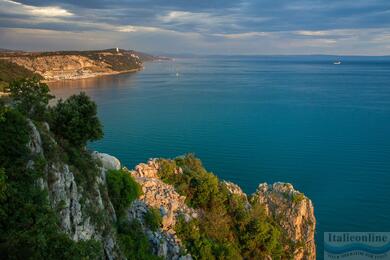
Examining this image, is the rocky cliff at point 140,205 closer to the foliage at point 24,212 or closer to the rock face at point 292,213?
the rock face at point 292,213

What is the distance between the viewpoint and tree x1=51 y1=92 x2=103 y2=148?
57.0 feet

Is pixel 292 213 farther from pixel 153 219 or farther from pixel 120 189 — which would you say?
pixel 120 189

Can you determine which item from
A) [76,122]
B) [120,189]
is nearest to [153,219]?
[120,189]

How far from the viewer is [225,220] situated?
26.9 metres

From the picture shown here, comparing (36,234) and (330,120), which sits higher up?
(36,234)

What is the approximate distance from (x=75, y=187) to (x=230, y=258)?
11871mm

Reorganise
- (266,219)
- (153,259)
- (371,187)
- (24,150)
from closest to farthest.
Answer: (24,150) < (153,259) < (266,219) < (371,187)

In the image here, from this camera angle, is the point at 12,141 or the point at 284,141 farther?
the point at 284,141

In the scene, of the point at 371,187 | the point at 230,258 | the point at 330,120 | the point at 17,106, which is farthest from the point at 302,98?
the point at 17,106

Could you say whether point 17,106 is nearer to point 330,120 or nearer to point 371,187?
point 371,187

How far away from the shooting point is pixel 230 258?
23234 millimetres

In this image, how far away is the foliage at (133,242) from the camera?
56.9 feet

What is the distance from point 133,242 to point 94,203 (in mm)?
3584

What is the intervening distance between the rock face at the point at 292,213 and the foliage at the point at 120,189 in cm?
1370
